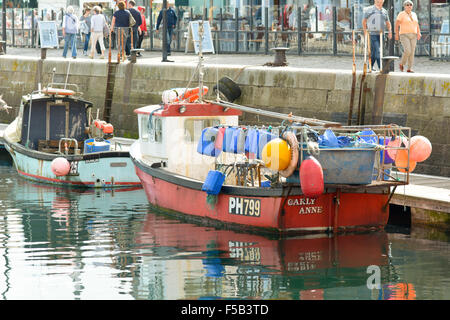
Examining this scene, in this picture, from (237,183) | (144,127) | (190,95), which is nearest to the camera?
(237,183)

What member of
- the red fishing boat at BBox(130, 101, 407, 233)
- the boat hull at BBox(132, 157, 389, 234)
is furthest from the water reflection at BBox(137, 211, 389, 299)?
the red fishing boat at BBox(130, 101, 407, 233)

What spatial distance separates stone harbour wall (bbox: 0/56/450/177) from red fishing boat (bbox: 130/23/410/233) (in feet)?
7.16

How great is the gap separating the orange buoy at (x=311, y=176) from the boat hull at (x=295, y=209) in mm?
622

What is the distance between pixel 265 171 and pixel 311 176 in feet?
8.42

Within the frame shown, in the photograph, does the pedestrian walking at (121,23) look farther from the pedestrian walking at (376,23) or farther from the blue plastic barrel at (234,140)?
the blue plastic barrel at (234,140)

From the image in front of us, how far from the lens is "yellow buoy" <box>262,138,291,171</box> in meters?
14.9

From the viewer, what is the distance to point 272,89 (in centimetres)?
2205

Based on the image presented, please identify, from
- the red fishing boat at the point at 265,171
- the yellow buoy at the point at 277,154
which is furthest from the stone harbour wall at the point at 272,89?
the yellow buoy at the point at 277,154

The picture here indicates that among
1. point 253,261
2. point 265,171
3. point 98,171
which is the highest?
point 265,171

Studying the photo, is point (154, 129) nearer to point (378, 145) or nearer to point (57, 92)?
point (378, 145)

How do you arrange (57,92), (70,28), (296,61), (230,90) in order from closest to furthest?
1. (230,90)
2. (57,92)
3. (296,61)
4. (70,28)

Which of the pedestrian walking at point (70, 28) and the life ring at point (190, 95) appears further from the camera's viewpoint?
the pedestrian walking at point (70, 28)

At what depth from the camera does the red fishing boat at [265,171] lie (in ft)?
49.3

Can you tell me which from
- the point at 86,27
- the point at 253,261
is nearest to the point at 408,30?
the point at 253,261
